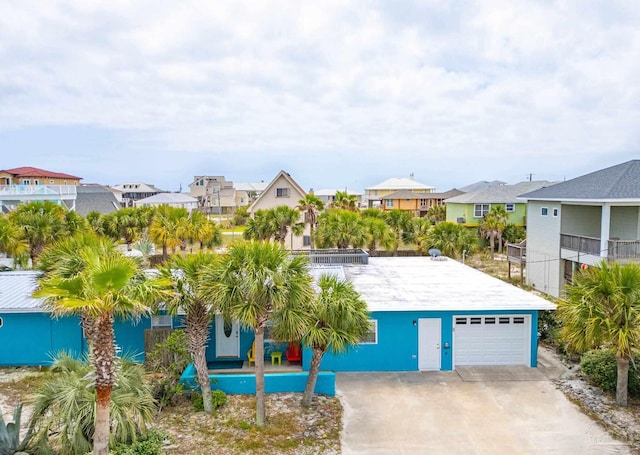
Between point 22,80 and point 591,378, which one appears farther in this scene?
point 22,80

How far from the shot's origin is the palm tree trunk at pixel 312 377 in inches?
426

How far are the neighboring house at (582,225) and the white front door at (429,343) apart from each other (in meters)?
11.1

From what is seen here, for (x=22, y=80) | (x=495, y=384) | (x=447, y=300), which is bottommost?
(x=495, y=384)

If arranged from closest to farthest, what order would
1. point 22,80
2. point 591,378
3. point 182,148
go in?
point 591,378 → point 22,80 → point 182,148

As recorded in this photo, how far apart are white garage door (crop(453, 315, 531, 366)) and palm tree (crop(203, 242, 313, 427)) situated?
254 inches

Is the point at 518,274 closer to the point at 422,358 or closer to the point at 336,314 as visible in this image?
the point at 422,358

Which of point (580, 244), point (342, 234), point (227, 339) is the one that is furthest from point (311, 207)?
point (227, 339)

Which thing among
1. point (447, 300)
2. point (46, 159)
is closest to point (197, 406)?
point (447, 300)

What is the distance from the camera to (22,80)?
23.2 m

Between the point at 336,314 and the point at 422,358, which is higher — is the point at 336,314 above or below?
above

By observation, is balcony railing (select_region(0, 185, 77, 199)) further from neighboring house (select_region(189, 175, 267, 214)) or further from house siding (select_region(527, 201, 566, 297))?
house siding (select_region(527, 201, 566, 297))

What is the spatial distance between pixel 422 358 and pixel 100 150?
5134 cm

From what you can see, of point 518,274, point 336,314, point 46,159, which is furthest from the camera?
point 46,159

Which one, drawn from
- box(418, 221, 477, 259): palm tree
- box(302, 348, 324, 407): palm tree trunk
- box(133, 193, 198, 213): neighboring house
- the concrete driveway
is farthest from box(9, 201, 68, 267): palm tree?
box(133, 193, 198, 213): neighboring house
